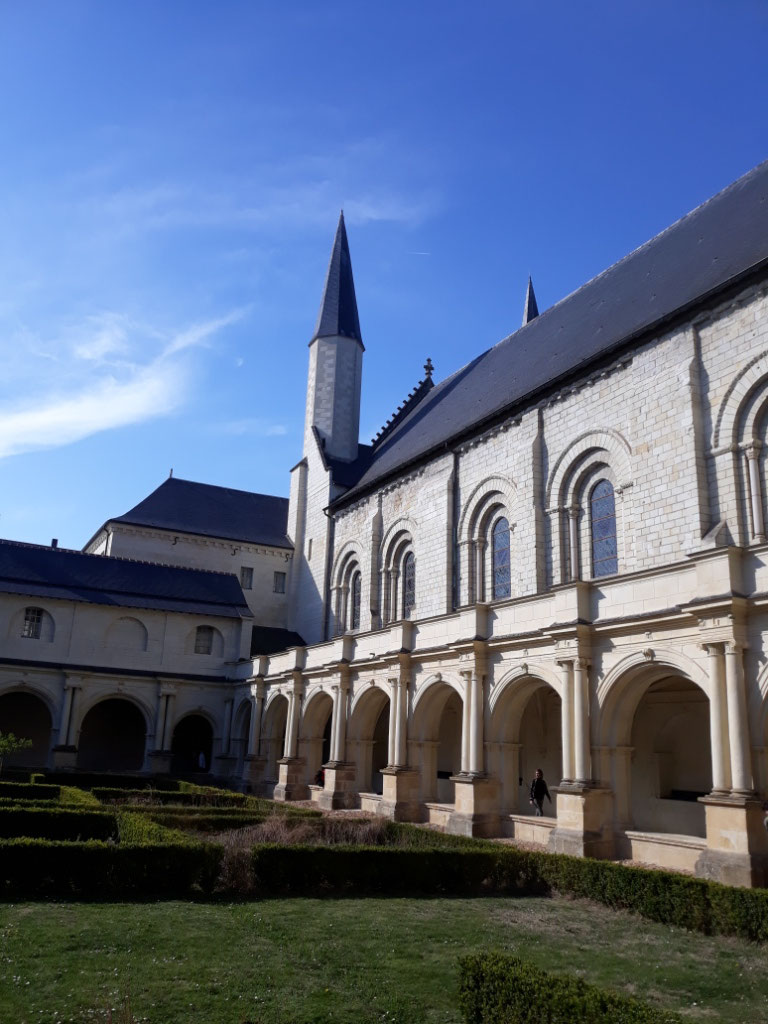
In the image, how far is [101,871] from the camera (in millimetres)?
10711

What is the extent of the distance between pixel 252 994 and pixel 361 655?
59.7ft

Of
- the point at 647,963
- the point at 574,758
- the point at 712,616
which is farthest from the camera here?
the point at 574,758

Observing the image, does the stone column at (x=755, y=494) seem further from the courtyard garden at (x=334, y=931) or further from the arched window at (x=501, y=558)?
the arched window at (x=501, y=558)

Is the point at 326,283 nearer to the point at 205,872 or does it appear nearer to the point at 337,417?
the point at 337,417

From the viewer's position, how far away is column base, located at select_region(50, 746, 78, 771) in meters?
31.2

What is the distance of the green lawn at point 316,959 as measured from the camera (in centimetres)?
668

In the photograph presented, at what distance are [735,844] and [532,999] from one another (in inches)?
322

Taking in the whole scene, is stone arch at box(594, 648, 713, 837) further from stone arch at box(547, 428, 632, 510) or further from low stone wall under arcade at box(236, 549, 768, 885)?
stone arch at box(547, 428, 632, 510)

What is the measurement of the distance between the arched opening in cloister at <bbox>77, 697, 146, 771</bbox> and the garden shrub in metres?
20.5

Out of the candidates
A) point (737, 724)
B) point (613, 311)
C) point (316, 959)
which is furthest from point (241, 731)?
point (316, 959)

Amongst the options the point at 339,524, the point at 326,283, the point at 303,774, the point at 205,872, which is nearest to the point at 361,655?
the point at 303,774

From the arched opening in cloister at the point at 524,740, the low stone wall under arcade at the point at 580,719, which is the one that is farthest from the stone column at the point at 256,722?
the arched opening in cloister at the point at 524,740

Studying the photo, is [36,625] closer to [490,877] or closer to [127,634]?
[127,634]

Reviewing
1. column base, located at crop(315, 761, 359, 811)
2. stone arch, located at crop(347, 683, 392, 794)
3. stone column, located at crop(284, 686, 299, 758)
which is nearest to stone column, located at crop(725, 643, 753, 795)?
stone arch, located at crop(347, 683, 392, 794)
